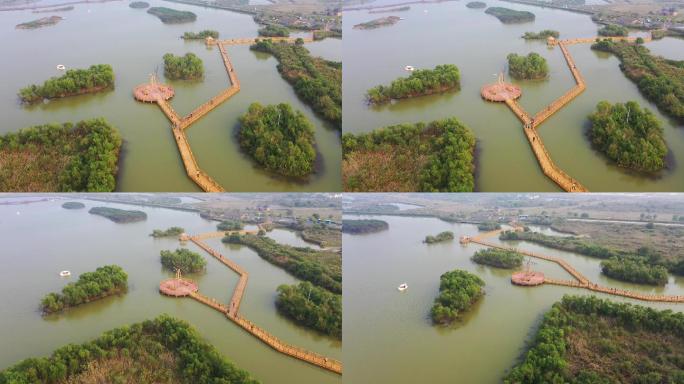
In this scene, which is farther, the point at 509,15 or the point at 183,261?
the point at 509,15

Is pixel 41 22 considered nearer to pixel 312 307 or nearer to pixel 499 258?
pixel 312 307

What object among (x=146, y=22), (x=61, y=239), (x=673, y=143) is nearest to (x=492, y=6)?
(x=673, y=143)

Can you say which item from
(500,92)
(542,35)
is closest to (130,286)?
(500,92)

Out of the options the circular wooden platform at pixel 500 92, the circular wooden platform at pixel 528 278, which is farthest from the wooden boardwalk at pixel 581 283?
the circular wooden platform at pixel 500 92

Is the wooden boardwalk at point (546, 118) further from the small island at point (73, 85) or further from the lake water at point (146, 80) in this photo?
the small island at point (73, 85)

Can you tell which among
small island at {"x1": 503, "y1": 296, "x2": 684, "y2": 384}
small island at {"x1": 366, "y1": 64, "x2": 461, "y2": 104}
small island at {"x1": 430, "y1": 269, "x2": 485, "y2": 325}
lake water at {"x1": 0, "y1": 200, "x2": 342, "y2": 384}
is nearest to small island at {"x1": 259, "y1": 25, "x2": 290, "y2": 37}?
small island at {"x1": 366, "y1": 64, "x2": 461, "y2": 104}

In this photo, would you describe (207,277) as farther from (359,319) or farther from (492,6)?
(492,6)
